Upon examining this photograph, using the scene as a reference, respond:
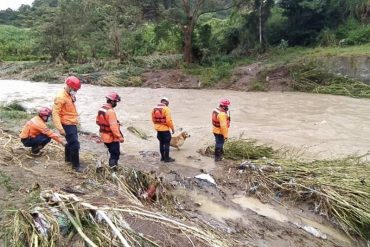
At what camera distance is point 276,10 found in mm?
28344

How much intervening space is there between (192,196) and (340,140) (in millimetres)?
6216

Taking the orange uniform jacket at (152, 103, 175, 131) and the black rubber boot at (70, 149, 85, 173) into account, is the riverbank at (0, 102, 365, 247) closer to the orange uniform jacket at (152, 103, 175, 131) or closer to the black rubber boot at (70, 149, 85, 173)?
the black rubber boot at (70, 149, 85, 173)

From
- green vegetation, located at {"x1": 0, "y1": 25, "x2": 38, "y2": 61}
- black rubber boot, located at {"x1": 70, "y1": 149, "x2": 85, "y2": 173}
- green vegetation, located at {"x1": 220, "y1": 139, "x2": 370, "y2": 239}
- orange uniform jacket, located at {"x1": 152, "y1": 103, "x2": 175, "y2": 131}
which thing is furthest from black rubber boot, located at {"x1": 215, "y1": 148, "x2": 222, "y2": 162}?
green vegetation, located at {"x1": 0, "y1": 25, "x2": 38, "y2": 61}

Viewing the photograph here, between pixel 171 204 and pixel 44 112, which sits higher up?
pixel 44 112

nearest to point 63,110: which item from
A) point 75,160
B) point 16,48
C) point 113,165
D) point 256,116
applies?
point 75,160

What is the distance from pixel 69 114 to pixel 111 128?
72 cm

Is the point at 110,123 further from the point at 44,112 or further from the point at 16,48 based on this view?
the point at 16,48

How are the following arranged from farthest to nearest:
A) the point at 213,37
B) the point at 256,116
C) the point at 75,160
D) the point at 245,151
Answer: the point at 213,37, the point at 256,116, the point at 245,151, the point at 75,160

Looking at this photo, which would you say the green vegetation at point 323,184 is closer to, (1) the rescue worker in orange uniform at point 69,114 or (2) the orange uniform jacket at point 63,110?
(1) the rescue worker in orange uniform at point 69,114

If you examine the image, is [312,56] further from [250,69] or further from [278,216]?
[278,216]

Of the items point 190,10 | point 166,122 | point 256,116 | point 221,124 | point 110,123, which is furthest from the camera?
point 190,10

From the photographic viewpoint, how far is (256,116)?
51.6 feet

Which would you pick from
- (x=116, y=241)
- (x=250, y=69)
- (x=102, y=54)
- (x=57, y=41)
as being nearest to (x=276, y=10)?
(x=250, y=69)

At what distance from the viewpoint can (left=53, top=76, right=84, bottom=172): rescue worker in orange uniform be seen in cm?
712
